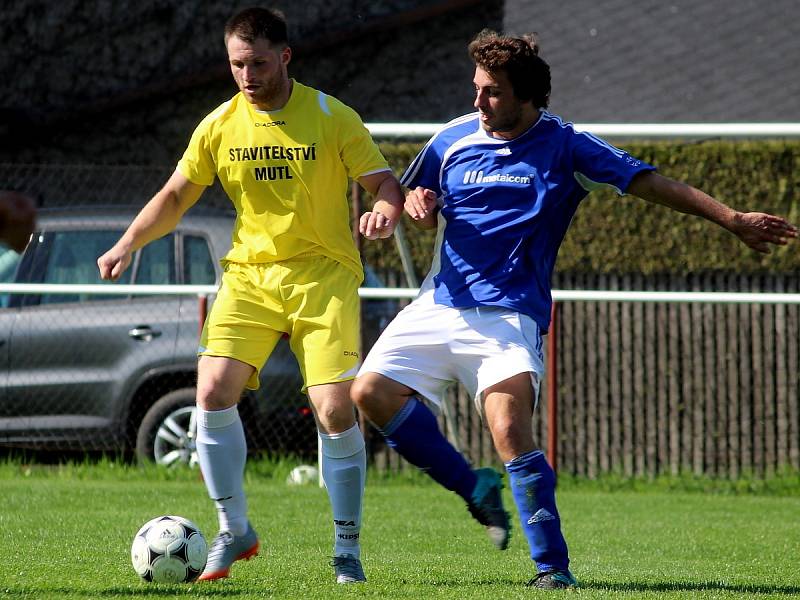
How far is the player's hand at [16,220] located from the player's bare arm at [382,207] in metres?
1.31

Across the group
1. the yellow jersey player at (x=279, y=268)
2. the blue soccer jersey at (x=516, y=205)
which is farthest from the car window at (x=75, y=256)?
the blue soccer jersey at (x=516, y=205)

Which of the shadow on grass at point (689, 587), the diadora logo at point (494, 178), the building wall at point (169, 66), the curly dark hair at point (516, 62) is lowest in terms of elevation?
the shadow on grass at point (689, 587)

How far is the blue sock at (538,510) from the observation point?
5.13 metres

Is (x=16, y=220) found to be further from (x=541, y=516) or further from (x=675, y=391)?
(x=675, y=391)

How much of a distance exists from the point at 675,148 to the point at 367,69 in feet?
17.2

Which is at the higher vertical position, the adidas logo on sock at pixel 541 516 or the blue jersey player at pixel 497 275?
the blue jersey player at pixel 497 275

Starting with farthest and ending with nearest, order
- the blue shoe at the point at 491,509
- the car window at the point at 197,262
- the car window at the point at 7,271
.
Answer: the car window at the point at 7,271, the car window at the point at 197,262, the blue shoe at the point at 491,509

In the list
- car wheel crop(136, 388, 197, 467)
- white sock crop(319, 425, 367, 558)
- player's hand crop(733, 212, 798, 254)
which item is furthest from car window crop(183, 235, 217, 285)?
player's hand crop(733, 212, 798, 254)

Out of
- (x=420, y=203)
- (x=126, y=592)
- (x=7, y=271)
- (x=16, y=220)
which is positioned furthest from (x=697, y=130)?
(x=16, y=220)

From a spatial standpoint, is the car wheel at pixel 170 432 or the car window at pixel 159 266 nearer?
the car wheel at pixel 170 432

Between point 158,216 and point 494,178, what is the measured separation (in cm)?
136

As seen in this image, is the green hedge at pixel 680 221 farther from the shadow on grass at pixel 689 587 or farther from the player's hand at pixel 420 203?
the shadow on grass at pixel 689 587

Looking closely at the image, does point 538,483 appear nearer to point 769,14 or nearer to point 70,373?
point 70,373

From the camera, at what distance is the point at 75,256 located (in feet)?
32.4
